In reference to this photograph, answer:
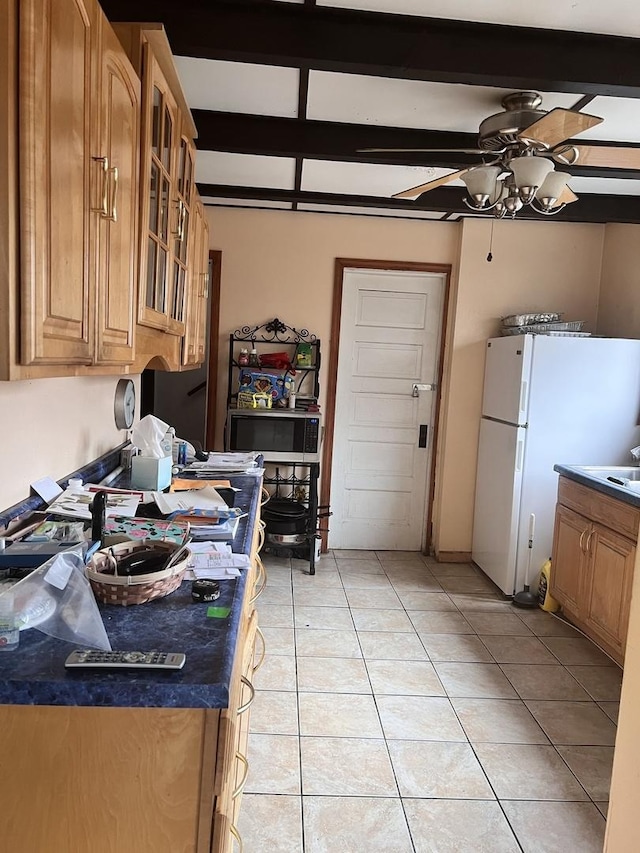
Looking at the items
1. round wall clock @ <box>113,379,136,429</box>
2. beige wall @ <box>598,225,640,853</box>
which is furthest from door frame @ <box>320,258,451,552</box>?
beige wall @ <box>598,225,640,853</box>

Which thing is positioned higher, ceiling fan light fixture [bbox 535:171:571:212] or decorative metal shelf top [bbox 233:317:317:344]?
ceiling fan light fixture [bbox 535:171:571:212]

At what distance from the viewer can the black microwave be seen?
12.7ft

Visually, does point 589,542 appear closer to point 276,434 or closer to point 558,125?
point 276,434

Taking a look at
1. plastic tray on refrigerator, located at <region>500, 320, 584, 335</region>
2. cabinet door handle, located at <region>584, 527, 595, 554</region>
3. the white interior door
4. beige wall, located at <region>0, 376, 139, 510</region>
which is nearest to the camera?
beige wall, located at <region>0, 376, 139, 510</region>

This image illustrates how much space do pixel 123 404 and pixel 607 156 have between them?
6.69 ft

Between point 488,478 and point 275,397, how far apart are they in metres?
1.48

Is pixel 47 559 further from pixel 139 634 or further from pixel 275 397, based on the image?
pixel 275 397

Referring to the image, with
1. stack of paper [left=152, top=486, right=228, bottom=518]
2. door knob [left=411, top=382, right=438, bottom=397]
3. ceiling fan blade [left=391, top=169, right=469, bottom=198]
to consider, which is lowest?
stack of paper [left=152, top=486, right=228, bottom=518]

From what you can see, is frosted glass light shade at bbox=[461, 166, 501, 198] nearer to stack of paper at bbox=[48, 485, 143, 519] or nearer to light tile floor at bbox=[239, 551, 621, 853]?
stack of paper at bbox=[48, 485, 143, 519]

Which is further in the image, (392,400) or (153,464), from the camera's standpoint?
(392,400)

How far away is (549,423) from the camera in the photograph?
11.7ft

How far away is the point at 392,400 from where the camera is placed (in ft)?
14.3

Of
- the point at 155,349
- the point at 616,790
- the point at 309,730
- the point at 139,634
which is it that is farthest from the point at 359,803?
the point at 155,349

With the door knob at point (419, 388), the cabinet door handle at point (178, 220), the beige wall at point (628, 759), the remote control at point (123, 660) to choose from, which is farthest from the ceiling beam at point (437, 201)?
the remote control at point (123, 660)
